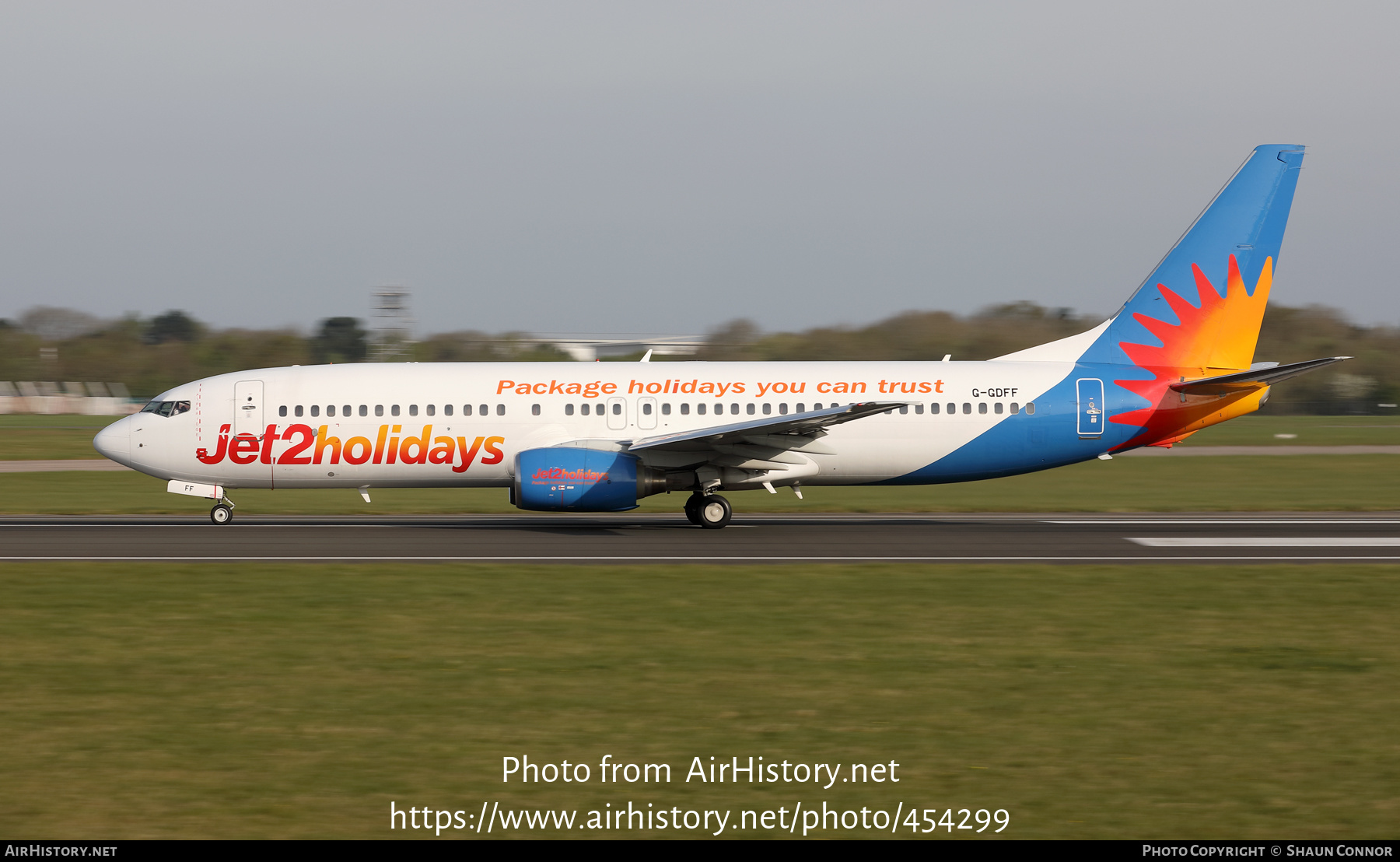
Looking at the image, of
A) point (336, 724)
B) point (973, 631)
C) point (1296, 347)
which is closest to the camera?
point (336, 724)

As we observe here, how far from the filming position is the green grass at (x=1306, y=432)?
56.2m

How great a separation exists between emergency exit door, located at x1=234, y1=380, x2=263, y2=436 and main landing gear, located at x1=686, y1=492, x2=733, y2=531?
9105 mm

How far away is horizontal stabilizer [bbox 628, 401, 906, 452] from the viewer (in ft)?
76.4

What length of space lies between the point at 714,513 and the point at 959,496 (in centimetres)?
1151

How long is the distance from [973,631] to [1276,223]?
17.7 meters

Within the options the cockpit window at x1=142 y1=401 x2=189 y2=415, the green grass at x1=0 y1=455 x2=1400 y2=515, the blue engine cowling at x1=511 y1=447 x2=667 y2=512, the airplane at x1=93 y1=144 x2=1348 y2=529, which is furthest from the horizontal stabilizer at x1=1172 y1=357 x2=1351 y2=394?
the cockpit window at x1=142 y1=401 x2=189 y2=415

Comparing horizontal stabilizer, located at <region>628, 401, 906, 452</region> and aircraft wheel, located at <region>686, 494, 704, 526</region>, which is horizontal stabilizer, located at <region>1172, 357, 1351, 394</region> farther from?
aircraft wheel, located at <region>686, 494, 704, 526</region>

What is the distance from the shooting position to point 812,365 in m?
26.3

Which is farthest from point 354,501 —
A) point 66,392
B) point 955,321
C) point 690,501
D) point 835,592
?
point 66,392

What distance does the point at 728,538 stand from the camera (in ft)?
75.6

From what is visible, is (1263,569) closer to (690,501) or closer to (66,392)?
(690,501)

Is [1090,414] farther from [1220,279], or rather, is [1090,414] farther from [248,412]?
[248,412]

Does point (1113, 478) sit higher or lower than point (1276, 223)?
lower

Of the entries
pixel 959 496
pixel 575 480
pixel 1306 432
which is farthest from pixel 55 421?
pixel 1306 432
